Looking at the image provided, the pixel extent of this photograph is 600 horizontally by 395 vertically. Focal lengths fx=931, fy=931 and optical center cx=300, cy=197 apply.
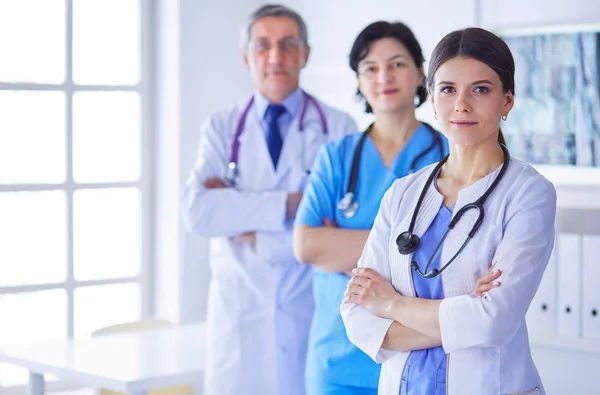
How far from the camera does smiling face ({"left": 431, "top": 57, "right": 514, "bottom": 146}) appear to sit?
153cm

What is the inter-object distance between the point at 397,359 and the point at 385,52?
0.85 meters

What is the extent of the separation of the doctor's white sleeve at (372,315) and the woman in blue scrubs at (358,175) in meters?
0.40

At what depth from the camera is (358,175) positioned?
2133mm

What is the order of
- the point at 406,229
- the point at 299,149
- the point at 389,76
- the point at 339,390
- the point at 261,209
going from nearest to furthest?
the point at 406,229 → the point at 339,390 → the point at 389,76 → the point at 261,209 → the point at 299,149

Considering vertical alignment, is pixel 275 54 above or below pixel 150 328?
above

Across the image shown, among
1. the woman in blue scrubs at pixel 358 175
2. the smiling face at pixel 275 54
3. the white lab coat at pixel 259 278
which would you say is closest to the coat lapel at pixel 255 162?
the white lab coat at pixel 259 278

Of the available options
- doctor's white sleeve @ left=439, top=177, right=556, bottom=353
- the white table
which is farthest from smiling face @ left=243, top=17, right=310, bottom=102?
doctor's white sleeve @ left=439, top=177, right=556, bottom=353

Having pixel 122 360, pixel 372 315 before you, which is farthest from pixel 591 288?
pixel 122 360

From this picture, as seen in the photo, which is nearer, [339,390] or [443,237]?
[443,237]

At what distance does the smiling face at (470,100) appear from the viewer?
153 centimetres

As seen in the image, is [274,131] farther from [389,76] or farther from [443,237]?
[443,237]

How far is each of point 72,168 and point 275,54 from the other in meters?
1.44

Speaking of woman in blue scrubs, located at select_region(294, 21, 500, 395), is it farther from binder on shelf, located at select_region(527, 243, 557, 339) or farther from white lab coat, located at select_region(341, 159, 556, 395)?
binder on shelf, located at select_region(527, 243, 557, 339)

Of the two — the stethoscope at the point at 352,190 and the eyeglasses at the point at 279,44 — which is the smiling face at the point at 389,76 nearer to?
the stethoscope at the point at 352,190
